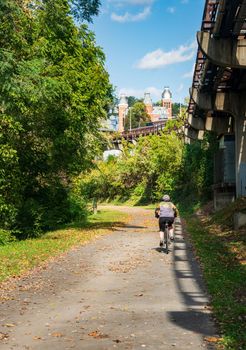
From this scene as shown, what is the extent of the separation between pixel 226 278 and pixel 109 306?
3.64 meters

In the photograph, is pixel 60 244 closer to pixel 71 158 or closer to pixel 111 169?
pixel 71 158

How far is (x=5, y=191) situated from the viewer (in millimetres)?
20969

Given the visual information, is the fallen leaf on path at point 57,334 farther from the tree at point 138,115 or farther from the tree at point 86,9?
the tree at point 138,115

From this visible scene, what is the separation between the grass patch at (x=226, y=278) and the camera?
→ 709 cm

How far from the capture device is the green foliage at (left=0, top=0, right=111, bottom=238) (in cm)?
1748

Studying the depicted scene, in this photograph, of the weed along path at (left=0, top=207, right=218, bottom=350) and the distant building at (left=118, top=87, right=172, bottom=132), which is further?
the distant building at (left=118, top=87, right=172, bottom=132)

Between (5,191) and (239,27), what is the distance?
11241mm

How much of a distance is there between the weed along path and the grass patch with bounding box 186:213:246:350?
10.0 inches

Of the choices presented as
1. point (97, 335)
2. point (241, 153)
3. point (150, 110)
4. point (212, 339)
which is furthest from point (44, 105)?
point (150, 110)

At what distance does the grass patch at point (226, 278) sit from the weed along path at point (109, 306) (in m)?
0.25

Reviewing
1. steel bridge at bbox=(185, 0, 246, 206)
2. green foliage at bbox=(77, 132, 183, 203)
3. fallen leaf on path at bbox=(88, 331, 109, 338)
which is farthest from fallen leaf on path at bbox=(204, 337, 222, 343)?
green foliage at bbox=(77, 132, 183, 203)

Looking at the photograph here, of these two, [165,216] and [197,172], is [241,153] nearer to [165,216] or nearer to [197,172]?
[165,216]

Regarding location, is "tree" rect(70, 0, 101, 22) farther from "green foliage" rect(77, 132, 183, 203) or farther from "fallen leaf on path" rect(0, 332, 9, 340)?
"green foliage" rect(77, 132, 183, 203)

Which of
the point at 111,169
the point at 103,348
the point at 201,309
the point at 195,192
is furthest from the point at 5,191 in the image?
the point at 111,169
